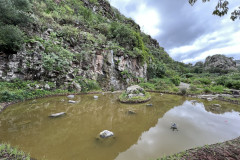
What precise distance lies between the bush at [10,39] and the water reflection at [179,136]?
10200mm

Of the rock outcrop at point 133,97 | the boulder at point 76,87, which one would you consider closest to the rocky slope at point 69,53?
the boulder at point 76,87

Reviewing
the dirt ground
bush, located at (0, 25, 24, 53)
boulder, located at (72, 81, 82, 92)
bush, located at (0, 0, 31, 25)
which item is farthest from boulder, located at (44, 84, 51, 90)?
the dirt ground

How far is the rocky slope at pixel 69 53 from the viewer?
870cm

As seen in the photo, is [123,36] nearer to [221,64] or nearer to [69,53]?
[69,53]

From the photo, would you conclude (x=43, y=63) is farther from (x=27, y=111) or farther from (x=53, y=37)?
(x=27, y=111)

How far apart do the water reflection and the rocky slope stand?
9.16m

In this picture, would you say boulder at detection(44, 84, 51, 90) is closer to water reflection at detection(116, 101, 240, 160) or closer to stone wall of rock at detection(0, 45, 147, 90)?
stone wall of rock at detection(0, 45, 147, 90)

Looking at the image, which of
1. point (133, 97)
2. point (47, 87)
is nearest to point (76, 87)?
point (47, 87)

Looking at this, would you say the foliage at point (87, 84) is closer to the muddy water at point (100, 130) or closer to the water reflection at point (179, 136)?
the muddy water at point (100, 130)

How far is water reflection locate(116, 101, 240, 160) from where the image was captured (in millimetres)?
2889

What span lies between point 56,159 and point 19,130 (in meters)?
2.31

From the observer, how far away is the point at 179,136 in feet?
12.3

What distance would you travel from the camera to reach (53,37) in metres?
11.8

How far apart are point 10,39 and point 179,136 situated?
11767 mm
